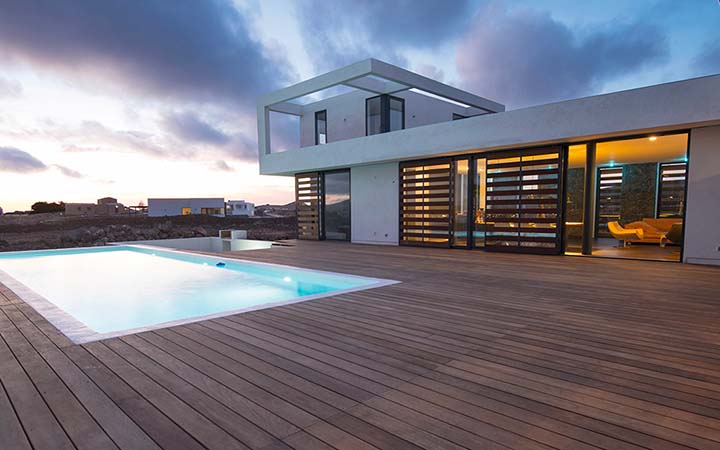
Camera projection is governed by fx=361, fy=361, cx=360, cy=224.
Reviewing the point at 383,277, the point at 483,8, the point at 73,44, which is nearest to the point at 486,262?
the point at 383,277

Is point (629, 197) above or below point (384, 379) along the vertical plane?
above

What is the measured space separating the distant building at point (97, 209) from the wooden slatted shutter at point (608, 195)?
24.0 metres

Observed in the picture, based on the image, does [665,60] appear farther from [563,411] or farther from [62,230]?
[62,230]

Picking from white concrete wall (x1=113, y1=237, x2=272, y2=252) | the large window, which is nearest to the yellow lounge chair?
the large window

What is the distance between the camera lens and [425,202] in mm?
9766

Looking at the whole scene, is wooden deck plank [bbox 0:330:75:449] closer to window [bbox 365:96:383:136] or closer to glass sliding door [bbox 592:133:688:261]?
glass sliding door [bbox 592:133:688:261]

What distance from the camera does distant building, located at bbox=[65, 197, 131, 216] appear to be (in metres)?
20.1

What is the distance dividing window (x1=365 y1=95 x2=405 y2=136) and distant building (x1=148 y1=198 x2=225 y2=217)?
93.1 ft

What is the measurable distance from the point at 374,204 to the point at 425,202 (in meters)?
1.83

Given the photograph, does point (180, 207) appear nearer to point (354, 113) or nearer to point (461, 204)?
point (354, 113)

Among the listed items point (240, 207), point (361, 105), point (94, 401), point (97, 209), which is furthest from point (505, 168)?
point (240, 207)

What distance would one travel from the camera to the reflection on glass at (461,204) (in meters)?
9.11

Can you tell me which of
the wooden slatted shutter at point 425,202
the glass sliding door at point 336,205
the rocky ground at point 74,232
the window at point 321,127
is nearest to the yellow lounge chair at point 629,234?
the wooden slatted shutter at point 425,202

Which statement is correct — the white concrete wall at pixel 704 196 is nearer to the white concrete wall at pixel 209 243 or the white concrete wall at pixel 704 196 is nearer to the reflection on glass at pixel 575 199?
the reflection on glass at pixel 575 199
